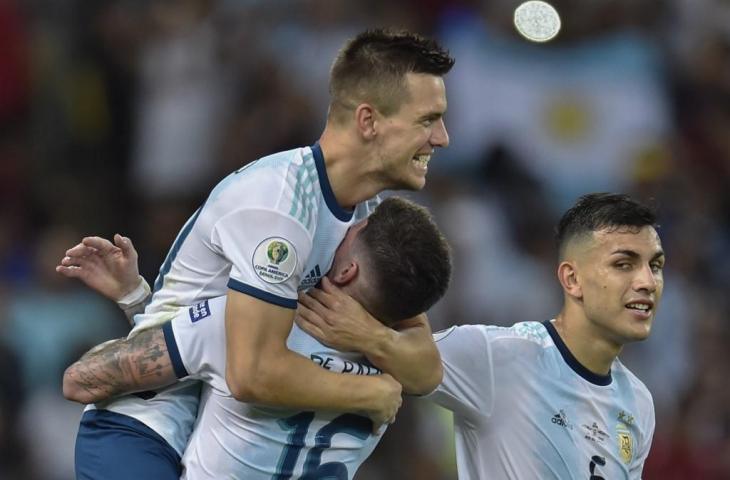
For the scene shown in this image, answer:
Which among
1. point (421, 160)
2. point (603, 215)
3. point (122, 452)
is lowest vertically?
point (122, 452)

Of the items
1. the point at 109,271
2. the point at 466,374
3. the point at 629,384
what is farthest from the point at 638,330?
the point at 109,271

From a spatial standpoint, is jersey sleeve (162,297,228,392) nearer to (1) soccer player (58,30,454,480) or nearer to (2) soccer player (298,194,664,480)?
(1) soccer player (58,30,454,480)

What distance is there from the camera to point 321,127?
9219mm

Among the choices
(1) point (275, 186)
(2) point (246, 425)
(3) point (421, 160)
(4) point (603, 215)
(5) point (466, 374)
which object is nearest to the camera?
(1) point (275, 186)

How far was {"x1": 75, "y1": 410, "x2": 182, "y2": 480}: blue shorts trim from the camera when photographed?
4719 mm

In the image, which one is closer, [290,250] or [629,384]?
[290,250]

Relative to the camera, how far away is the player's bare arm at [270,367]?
14.5 feet

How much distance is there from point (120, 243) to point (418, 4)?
5247 millimetres

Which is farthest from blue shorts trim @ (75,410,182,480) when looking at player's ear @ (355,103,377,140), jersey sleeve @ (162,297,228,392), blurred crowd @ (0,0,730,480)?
blurred crowd @ (0,0,730,480)

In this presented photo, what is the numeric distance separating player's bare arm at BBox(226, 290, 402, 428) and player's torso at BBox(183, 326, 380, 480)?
17 centimetres

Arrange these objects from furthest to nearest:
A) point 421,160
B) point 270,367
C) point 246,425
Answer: point 421,160 → point 246,425 → point 270,367

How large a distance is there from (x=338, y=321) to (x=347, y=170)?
0.52 m

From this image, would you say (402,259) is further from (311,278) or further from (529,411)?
(529,411)

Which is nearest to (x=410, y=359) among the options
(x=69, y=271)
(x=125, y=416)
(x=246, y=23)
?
(x=125, y=416)
